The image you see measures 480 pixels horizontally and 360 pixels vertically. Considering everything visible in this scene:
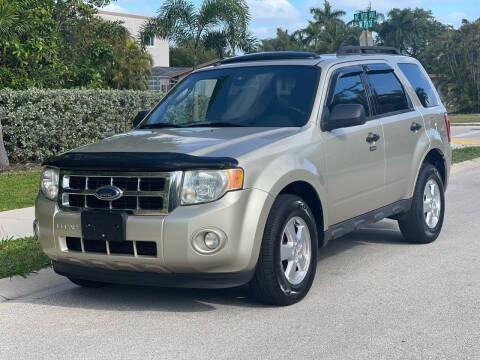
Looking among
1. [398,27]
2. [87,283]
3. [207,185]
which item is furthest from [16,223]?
[398,27]

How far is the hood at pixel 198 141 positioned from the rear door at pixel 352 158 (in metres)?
0.51

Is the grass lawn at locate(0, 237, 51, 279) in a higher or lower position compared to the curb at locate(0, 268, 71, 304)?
higher

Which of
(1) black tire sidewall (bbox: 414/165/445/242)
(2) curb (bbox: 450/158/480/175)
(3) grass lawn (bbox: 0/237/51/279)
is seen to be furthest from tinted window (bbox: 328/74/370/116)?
(2) curb (bbox: 450/158/480/175)

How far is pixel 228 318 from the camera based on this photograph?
18.1ft

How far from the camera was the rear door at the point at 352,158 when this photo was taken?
6.46m

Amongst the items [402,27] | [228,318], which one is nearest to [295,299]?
[228,318]

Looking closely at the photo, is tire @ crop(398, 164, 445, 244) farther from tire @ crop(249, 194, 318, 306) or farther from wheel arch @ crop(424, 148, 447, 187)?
tire @ crop(249, 194, 318, 306)

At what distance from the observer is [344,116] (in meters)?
6.33

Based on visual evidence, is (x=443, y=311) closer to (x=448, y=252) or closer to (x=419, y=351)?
(x=419, y=351)

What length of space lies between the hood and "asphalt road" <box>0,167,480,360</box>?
3.89 feet

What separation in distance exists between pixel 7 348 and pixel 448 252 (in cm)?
443

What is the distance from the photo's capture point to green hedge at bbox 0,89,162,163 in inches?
603

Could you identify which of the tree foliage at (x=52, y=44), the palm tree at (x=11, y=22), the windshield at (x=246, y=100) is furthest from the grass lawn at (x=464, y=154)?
the windshield at (x=246, y=100)

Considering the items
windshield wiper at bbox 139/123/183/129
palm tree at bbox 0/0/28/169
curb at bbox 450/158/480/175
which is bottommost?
curb at bbox 450/158/480/175
